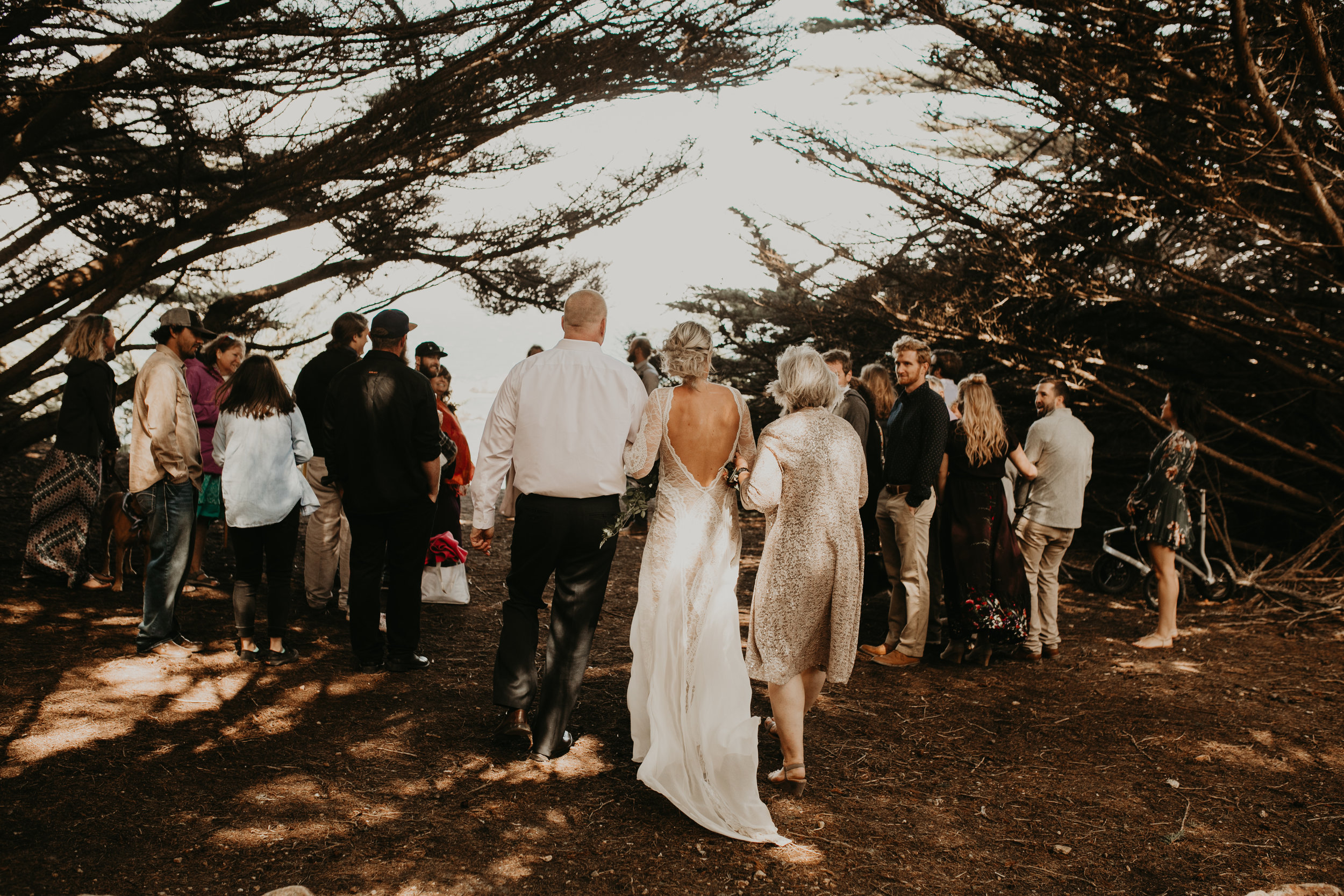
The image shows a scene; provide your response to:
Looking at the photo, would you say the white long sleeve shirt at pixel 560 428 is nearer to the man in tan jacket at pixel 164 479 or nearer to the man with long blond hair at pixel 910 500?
the man in tan jacket at pixel 164 479

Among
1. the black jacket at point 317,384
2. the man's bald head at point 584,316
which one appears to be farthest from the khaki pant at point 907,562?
the black jacket at point 317,384

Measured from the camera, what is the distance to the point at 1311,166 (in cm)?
751

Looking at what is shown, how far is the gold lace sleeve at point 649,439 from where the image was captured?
4.02 meters

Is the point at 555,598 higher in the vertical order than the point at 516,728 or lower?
higher

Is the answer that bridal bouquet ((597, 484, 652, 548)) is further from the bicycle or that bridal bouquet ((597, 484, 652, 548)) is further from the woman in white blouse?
the bicycle

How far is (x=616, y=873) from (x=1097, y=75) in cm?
650

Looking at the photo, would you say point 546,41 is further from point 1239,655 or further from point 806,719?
point 1239,655

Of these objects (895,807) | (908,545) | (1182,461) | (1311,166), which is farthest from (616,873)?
(1311,166)

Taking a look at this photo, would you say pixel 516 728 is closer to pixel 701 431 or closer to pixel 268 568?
pixel 701 431

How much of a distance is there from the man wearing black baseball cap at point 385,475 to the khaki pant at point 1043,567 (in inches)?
156

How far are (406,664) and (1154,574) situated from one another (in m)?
5.91

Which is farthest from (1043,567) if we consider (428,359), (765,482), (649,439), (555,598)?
(428,359)

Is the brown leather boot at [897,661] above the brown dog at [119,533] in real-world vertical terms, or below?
below

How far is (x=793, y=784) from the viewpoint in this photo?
12.8 feet
